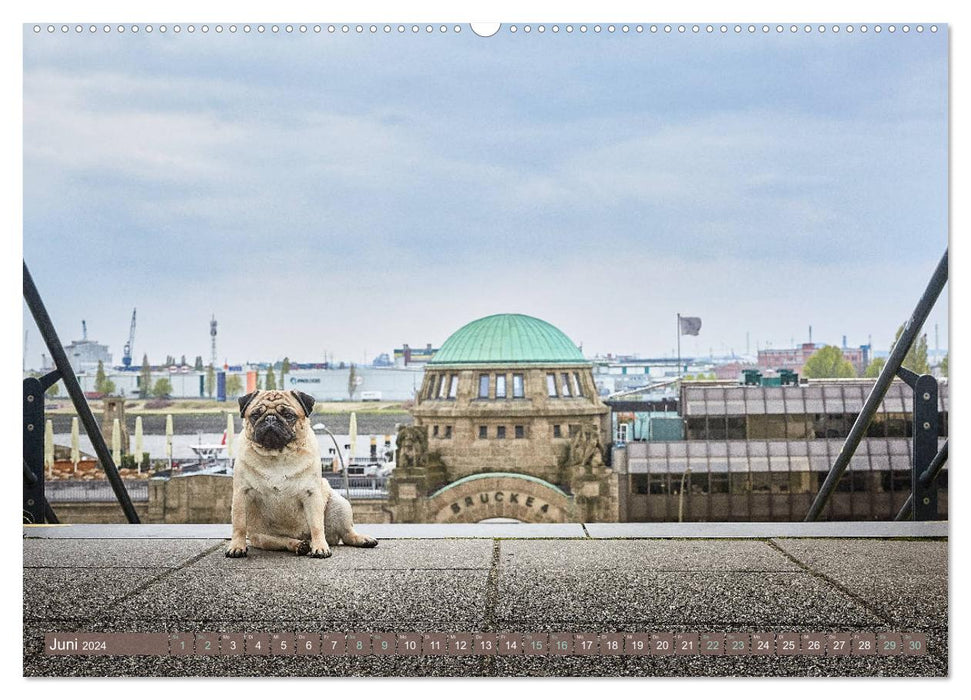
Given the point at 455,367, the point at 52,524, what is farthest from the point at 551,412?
the point at 52,524

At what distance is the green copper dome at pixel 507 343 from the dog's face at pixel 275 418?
74 centimetres

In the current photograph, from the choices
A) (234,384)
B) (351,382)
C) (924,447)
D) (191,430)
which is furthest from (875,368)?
(191,430)

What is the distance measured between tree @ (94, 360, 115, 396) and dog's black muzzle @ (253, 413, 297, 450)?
74 cm

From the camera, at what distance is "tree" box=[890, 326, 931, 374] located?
133 inches

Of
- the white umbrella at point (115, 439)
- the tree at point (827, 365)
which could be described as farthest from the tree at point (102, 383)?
the tree at point (827, 365)

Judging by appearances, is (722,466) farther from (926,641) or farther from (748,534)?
(926,641)

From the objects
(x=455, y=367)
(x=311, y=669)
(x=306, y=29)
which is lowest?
(x=311, y=669)

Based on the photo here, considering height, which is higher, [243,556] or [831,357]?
[831,357]

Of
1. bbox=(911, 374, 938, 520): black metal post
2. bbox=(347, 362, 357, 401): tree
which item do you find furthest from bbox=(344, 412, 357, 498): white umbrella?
bbox=(911, 374, 938, 520): black metal post

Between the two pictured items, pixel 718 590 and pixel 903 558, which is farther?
pixel 903 558

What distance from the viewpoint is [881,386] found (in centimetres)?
357

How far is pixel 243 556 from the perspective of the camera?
336 cm

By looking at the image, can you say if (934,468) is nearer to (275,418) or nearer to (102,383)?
(275,418)

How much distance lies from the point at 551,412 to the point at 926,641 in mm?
1859
